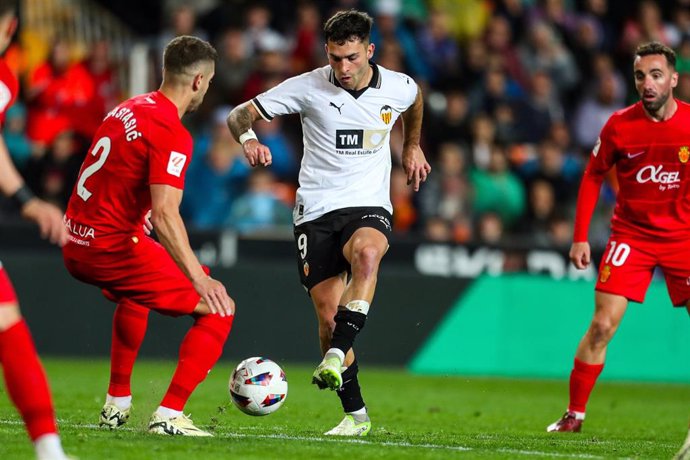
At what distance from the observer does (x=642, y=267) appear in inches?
344

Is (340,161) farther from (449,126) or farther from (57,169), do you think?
(449,126)

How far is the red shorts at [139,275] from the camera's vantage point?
7.31 m

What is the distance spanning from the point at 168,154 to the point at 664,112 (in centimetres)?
372

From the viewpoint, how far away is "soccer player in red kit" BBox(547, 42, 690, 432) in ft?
28.3

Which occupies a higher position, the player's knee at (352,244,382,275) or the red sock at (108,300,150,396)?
the player's knee at (352,244,382,275)

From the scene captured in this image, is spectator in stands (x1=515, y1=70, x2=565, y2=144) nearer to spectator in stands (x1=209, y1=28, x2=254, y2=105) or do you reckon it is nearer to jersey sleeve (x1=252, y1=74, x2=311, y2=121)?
spectator in stands (x1=209, y1=28, x2=254, y2=105)

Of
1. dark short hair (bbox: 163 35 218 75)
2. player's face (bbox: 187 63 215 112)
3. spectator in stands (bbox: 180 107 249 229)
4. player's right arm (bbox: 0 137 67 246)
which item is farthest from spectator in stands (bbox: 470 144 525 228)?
player's right arm (bbox: 0 137 67 246)

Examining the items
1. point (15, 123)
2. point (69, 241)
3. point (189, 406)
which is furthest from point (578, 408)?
point (15, 123)

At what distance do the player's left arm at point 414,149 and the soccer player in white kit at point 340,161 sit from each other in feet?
0.03

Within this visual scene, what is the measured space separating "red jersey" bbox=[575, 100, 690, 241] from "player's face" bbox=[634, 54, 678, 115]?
0.62ft

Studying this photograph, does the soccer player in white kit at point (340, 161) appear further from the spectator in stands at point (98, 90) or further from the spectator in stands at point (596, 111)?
the spectator in stands at point (596, 111)

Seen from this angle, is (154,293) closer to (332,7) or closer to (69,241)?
(69,241)

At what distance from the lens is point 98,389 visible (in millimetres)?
10883

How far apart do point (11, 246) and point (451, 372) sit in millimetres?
5245
